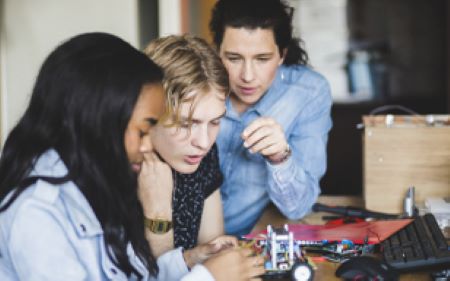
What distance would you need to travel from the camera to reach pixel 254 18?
6.16 feet

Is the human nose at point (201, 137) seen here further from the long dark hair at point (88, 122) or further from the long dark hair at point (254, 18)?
the long dark hair at point (254, 18)

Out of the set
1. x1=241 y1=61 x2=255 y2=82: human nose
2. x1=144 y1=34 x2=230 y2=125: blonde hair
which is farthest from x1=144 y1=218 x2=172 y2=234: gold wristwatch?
x1=241 y1=61 x2=255 y2=82: human nose

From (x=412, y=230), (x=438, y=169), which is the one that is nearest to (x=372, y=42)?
(x=438, y=169)

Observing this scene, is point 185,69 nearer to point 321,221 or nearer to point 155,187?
point 155,187

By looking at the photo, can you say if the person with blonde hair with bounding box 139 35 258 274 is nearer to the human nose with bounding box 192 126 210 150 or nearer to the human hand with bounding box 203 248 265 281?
the human nose with bounding box 192 126 210 150

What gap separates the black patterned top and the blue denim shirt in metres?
0.22

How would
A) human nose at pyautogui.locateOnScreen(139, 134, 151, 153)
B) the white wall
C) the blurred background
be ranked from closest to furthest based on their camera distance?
human nose at pyautogui.locateOnScreen(139, 134, 151, 153), the white wall, the blurred background

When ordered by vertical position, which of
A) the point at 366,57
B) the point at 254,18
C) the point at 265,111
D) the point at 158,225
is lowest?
the point at 366,57

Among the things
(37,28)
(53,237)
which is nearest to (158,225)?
(53,237)

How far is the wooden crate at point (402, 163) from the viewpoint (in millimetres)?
1879

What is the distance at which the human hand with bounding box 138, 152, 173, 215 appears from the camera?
5.20 feet

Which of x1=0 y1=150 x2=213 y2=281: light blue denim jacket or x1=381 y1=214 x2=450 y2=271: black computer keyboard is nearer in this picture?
x1=0 y1=150 x2=213 y2=281: light blue denim jacket

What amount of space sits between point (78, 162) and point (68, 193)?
6 centimetres

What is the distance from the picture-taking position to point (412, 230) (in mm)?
1573
